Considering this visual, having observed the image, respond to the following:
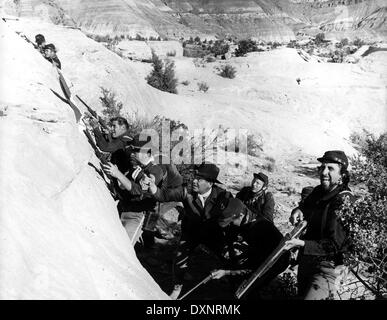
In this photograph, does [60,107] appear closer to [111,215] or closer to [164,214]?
[111,215]

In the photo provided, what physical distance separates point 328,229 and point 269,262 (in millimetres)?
625

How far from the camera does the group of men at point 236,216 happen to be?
4.03 metres

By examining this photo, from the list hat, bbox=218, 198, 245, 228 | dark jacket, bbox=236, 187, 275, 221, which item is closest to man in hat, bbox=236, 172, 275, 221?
dark jacket, bbox=236, 187, 275, 221

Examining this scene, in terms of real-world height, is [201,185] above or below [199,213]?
above

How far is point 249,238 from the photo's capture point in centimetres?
479

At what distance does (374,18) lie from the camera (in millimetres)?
82062

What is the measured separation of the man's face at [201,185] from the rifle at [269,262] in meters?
0.91

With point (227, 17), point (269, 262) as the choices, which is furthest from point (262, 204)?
point (227, 17)

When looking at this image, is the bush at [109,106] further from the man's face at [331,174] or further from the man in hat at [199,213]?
the man's face at [331,174]

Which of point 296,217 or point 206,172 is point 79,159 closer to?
point 206,172

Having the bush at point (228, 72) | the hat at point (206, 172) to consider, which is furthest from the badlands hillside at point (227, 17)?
the hat at point (206, 172)

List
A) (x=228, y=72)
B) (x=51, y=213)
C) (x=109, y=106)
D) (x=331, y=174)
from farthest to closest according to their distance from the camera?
(x=228, y=72) → (x=109, y=106) → (x=331, y=174) → (x=51, y=213)

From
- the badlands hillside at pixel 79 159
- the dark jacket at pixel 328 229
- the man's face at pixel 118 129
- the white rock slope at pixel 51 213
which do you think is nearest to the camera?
the white rock slope at pixel 51 213
